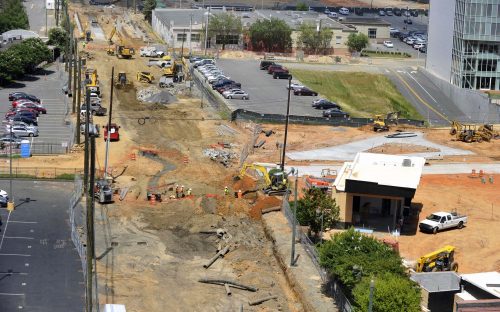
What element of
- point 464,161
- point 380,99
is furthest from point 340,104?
point 464,161

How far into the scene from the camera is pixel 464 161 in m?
77.4

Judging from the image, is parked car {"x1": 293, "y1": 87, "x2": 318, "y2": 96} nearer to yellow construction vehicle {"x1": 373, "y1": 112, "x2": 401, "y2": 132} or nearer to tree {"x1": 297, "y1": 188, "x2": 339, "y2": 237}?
yellow construction vehicle {"x1": 373, "y1": 112, "x2": 401, "y2": 132}

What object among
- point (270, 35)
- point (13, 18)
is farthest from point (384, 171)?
point (13, 18)

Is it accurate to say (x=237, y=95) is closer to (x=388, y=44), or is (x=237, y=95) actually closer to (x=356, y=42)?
(x=356, y=42)

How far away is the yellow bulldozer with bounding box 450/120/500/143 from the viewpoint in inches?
3354

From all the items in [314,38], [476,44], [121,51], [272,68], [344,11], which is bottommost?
[272,68]

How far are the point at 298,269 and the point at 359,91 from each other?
61.0m

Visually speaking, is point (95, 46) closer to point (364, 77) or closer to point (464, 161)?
point (364, 77)

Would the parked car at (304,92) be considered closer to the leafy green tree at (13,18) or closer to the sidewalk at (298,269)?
the sidewalk at (298,269)

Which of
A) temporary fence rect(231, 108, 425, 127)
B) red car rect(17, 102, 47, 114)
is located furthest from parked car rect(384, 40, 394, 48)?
red car rect(17, 102, 47, 114)

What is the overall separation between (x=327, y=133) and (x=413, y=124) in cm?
1026

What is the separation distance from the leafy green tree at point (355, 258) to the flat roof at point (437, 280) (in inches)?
73.6

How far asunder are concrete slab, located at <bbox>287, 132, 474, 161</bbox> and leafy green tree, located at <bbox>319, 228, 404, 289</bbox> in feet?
Answer: 91.8

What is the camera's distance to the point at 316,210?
5703 cm
